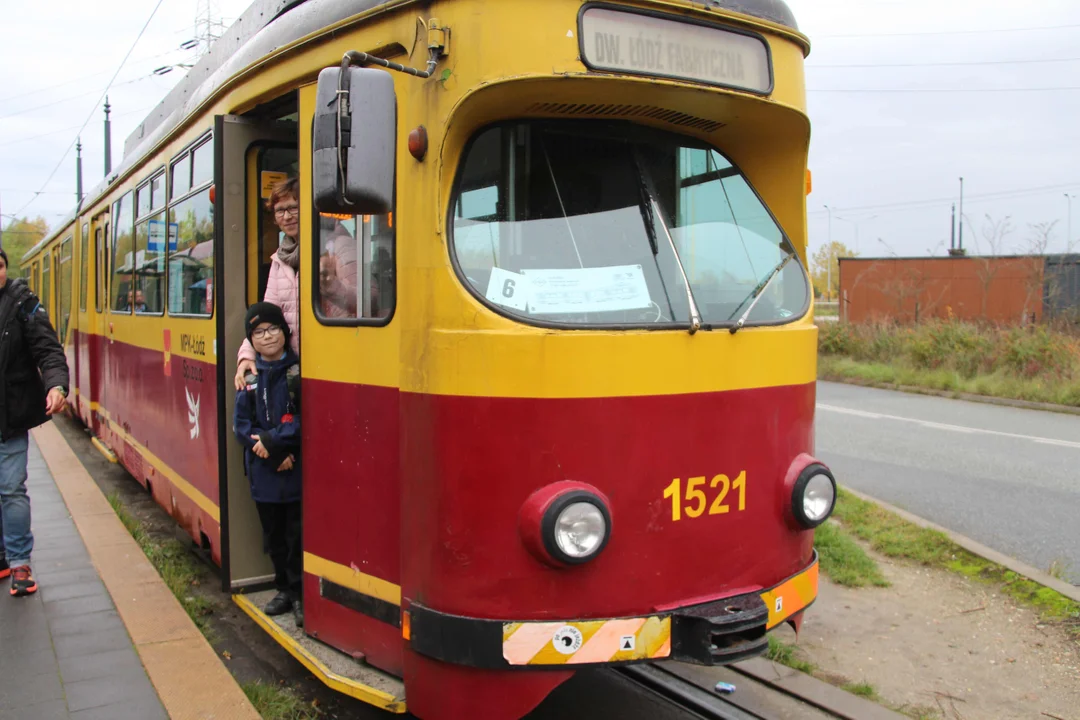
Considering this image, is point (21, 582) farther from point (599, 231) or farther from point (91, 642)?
point (599, 231)

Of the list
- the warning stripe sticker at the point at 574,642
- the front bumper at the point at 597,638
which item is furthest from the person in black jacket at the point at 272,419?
the warning stripe sticker at the point at 574,642

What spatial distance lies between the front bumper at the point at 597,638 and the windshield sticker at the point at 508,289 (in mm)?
1082

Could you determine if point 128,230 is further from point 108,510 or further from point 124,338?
point 108,510

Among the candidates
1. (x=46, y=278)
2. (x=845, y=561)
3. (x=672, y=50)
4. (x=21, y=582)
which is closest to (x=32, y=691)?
(x=21, y=582)

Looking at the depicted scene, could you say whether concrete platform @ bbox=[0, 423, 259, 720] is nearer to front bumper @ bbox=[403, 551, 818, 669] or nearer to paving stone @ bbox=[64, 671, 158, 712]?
paving stone @ bbox=[64, 671, 158, 712]

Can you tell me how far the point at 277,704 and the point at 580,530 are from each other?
5.81 feet

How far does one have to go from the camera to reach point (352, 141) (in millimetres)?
3004

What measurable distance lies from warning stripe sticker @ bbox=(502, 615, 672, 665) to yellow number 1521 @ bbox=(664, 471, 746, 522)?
1.42 ft

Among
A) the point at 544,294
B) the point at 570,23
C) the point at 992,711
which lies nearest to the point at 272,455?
the point at 544,294

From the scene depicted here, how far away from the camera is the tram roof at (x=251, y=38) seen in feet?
11.8

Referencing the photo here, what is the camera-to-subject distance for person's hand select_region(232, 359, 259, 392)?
4266 mm

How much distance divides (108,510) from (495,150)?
208 inches

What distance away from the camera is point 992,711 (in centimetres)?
428

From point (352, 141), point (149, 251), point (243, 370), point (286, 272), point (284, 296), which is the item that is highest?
point (352, 141)
